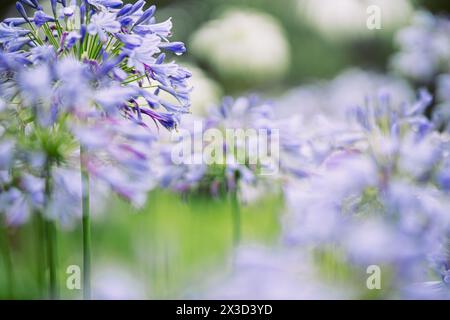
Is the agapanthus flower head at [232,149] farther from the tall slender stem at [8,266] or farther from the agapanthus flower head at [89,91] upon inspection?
the tall slender stem at [8,266]

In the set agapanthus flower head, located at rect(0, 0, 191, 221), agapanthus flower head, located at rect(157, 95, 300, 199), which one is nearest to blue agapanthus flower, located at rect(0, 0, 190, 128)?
agapanthus flower head, located at rect(0, 0, 191, 221)

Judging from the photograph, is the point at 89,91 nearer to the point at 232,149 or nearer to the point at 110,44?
the point at 110,44

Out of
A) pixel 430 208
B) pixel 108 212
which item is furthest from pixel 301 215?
pixel 108 212

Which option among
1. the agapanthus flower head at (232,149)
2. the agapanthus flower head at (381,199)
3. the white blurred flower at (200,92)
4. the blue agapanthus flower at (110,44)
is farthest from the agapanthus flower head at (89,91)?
the white blurred flower at (200,92)

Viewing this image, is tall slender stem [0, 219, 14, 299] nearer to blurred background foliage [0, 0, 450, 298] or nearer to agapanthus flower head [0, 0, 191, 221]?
blurred background foliage [0, 0, 450, 298]

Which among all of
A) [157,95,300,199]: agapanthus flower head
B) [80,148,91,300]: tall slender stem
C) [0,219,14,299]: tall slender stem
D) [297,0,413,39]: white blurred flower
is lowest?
[0,219,14,299]: tall slender stem
